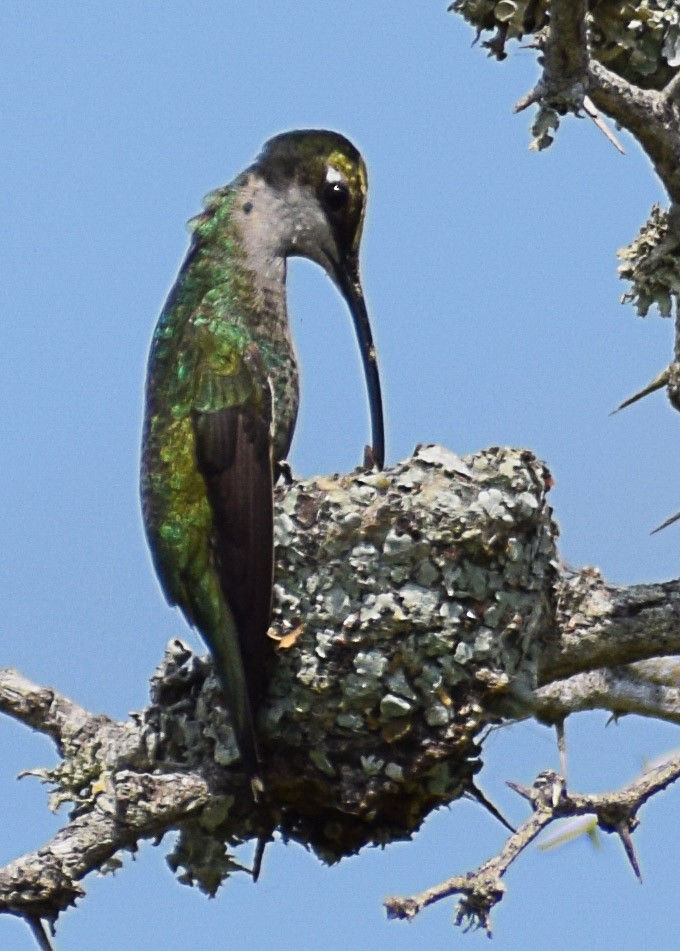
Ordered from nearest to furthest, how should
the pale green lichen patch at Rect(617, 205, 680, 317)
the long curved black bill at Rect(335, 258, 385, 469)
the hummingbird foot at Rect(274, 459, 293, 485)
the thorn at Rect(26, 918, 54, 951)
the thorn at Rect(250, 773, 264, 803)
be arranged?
the thorn at Rect(26, 918, 54, 951)
the thorn at Rect(250, 773, 264, 803)
the pale green lichen patch at Rect(617, 205, 680, 317)
the hummingbird foot at Rect(274, 459, 293, 485)
the long curved black bill at Rect(335, 258, 385, 469)

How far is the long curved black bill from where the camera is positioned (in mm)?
6934

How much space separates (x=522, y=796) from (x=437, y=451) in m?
1.70

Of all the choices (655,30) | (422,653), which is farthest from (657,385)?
(655,30)

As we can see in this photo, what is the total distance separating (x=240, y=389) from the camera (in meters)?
6.15

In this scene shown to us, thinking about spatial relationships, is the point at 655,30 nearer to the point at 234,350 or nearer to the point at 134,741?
the point at 234,350

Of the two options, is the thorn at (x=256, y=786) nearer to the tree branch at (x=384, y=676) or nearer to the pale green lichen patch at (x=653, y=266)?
the tree branch at (x=384, y=676)

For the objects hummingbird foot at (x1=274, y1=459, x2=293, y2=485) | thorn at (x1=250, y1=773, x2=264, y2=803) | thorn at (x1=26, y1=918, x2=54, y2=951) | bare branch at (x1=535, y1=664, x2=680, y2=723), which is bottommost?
thorn at (x1=26, y1=918, x2=54, y2=951)

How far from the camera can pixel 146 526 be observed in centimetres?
604

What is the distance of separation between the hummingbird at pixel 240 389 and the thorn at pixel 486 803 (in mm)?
719

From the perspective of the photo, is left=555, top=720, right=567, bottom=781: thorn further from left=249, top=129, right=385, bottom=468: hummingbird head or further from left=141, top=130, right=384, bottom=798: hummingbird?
left=249, top=129, right=385, bottom=468: hummingbird head

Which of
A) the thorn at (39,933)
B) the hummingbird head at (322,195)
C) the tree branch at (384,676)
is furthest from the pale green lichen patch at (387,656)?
the hummingbird head at (322,195)

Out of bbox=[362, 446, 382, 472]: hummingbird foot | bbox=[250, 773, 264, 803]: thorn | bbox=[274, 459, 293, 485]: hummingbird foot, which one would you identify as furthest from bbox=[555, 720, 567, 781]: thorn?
bbox=[274, 459, 293, 485]: hummingbird foot

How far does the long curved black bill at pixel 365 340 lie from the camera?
693 centimetres

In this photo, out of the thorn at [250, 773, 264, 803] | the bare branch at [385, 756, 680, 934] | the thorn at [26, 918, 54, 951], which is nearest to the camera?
the bare branch at [385, 756, 680, 934]
